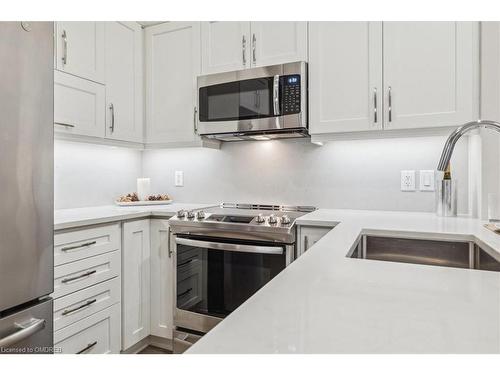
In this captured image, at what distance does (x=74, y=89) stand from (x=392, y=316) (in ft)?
6.89

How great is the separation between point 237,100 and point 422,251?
135cm

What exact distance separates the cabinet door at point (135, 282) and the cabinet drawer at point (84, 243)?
8cm

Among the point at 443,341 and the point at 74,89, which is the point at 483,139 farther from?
the point at 74,89

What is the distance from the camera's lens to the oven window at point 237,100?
2.03 m

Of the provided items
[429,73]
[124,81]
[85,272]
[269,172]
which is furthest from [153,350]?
[429,73]

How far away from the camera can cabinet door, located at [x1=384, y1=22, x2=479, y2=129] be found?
169 centimetres

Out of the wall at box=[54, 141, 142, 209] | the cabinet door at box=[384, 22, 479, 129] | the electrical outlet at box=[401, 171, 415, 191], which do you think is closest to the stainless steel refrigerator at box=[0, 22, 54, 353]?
the wall at box=[54, 141, 142, 209]

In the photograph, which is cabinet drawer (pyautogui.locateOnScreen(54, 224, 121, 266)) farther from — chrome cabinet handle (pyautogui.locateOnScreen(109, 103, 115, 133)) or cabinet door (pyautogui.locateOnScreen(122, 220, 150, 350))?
chrome cabinet handle (pyautogui.locateOnScreen(109, 103, 115, 133))

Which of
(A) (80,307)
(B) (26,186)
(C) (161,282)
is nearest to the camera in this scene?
(B) (26,186)

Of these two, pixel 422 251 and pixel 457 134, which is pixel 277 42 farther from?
pixel 422 251

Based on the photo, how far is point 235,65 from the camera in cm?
219

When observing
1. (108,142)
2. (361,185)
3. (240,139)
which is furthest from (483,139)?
(108,142)

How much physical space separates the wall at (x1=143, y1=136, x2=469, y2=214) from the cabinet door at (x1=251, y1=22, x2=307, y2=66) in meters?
0.56

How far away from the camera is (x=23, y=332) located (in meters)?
1.06
